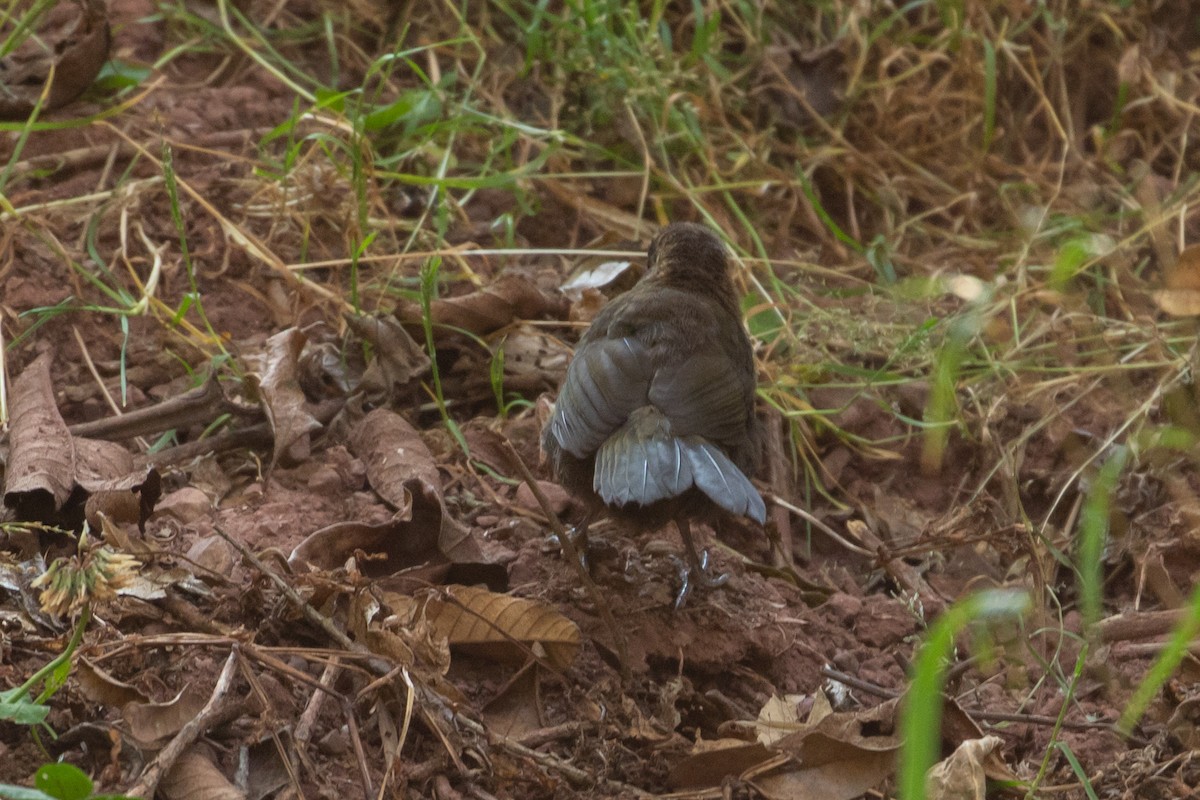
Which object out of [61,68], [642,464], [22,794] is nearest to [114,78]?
[61,68]

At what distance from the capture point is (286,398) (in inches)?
160

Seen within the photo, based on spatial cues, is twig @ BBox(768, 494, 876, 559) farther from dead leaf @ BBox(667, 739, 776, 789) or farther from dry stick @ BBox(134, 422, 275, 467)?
dry stick @ BBox(134, 422, 275, 467)

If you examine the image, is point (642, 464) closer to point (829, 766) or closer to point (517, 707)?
point (517, 707)

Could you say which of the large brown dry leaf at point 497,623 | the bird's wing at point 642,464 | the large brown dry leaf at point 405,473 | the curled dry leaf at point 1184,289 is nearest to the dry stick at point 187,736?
A: the large brown dry leaf at point 497,623

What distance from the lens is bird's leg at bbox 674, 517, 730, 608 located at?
3.72 meters

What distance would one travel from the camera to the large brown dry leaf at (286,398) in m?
3.96

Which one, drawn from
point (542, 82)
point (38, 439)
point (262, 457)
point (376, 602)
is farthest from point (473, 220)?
point (376, 602)

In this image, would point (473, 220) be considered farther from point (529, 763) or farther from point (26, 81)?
point (529, 763)

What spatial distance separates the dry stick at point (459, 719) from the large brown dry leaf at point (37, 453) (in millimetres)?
672

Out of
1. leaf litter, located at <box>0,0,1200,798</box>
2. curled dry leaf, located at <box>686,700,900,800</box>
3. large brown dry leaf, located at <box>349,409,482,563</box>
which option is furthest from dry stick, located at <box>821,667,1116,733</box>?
large brown dry leaf, located at <box>349,409,482,563</box>

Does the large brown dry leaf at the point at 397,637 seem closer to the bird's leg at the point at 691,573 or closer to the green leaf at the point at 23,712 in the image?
the green leaf at the point at 23,712

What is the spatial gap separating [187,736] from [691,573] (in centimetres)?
163

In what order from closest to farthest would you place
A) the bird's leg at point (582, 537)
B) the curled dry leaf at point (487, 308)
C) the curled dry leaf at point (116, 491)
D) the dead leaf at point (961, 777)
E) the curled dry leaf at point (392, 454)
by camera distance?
the dead leaf at point (961, 777) < the curled dry leaf at point (116, 491) < the curled dry leaf at point (392, 454) < the bird's leg at point (582, 537) < the curled dry leaf at point (487, 308)

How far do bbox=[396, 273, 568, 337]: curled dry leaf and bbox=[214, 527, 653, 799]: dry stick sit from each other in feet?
5.69
